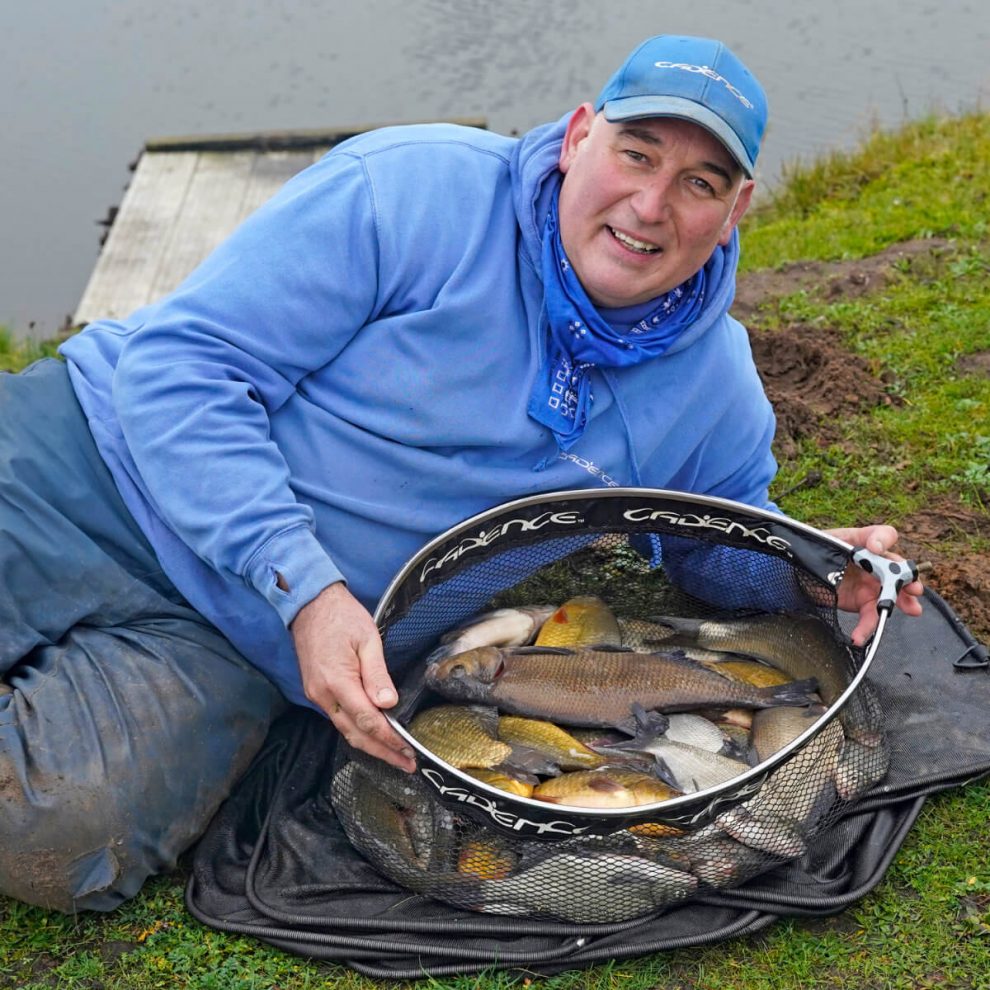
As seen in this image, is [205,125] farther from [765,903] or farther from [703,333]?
[765,903]

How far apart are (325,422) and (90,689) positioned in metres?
0.76

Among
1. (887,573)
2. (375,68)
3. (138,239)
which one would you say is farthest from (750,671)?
(375,68)

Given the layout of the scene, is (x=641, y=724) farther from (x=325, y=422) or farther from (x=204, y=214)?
(x=204, y=214)

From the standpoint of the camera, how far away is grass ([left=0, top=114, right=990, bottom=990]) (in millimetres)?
2453

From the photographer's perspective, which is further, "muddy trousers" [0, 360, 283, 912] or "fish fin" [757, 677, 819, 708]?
"fish fin" [757, 677, 819, 708]

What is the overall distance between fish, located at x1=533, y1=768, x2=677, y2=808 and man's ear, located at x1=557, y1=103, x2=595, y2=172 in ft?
4.31

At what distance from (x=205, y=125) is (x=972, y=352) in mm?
6740

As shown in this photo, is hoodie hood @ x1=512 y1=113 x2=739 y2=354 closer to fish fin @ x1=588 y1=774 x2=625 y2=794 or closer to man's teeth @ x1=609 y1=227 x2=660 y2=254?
man's teeth @ x1=609 y1=227 x2=660 y2=254

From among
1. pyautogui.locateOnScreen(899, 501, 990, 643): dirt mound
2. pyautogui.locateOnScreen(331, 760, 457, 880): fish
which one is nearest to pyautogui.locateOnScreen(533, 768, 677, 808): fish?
pyautogui.locateOnScreen(331, 760, 457, 880): fish

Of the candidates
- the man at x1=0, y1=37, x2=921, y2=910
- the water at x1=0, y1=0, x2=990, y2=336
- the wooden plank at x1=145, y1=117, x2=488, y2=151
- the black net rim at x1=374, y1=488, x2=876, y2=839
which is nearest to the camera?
the black net rim at x1=374, y1=488, x2=876, y2=839

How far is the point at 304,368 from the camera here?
2.55m

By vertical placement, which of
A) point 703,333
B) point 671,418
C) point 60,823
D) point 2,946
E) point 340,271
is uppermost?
point 340,271

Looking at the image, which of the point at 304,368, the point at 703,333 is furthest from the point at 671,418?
the point at 304,368

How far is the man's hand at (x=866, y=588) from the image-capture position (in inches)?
105
